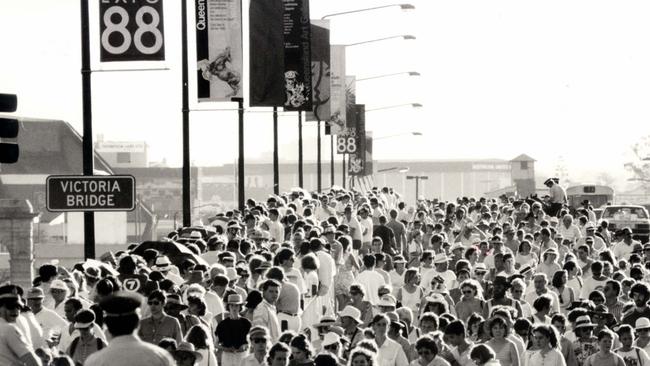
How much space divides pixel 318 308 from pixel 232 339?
4.16 m

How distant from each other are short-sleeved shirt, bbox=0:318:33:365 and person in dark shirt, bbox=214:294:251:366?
2.74 m

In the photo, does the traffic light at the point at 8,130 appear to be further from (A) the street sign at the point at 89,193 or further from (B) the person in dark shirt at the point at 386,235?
(B) the person in dark shirt at the point at 386,235

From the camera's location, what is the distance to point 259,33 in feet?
109

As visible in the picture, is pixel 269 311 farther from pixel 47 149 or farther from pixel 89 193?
→ pixel 47 149

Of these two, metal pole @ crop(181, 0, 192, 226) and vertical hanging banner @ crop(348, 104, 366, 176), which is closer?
metal pole @ crop(181, 0, 192, 226)

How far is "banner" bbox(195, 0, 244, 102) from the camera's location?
98.4 ft

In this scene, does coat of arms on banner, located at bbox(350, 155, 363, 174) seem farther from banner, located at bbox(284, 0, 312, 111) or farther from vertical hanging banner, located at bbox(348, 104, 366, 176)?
banner, located at bbox(284, 0, 312, 111)

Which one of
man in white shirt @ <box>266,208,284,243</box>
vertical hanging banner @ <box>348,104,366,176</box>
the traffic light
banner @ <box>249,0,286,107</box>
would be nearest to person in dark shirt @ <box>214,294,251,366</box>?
the traffic light

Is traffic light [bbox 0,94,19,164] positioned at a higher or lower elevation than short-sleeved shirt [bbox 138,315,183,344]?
higher

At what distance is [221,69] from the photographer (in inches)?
1188

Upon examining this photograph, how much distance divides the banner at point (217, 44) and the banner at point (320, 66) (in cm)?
1599

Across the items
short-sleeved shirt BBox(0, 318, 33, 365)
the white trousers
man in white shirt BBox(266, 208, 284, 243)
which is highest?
man in white shirt BBox(266, 208, 284, 243)

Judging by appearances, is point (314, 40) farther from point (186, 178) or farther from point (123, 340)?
point (123, 340)

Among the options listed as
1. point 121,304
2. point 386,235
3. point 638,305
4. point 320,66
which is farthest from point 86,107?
point 320,66
